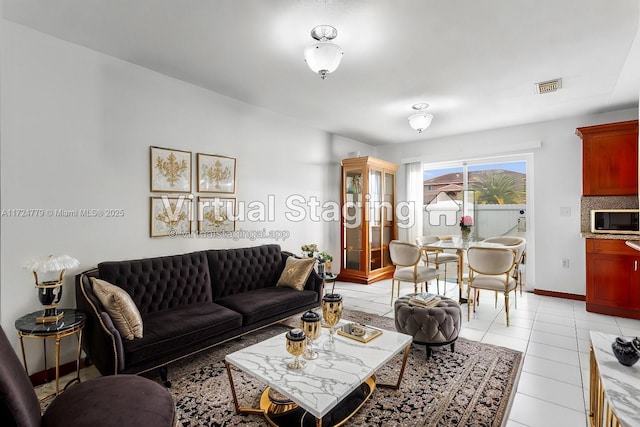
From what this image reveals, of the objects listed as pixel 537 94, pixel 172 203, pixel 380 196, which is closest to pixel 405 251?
pixel 380 196

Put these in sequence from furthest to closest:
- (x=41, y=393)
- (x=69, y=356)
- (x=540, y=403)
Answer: (x=69, y=356), (x=41, y=393), (x=540, y=403)

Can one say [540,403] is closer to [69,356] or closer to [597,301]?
[597,301]

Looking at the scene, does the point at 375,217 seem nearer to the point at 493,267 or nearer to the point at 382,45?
the point at 493,267

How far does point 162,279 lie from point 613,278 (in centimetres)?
520

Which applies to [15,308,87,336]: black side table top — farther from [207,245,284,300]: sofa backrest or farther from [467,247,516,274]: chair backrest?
[467,247,516,274]: chair backrest

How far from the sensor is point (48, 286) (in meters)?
2.21

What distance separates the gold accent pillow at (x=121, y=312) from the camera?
87.2 inches

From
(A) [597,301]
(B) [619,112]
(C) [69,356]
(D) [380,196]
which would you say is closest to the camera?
(C) [69,356]

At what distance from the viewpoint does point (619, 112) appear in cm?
427

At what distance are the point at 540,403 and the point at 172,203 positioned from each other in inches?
141

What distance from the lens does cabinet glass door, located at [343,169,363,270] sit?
5.64m

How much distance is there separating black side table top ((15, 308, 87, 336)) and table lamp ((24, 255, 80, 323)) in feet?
0.14

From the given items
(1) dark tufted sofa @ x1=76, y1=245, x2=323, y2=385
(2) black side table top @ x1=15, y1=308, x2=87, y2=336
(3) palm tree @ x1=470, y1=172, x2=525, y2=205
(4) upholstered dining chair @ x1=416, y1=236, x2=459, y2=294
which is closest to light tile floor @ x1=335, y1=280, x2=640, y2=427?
(4) upholstered dining chair @ x1=416, y1=236, x2=459, y2=294

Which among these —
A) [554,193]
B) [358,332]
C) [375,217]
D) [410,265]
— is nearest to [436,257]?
[410,265]
